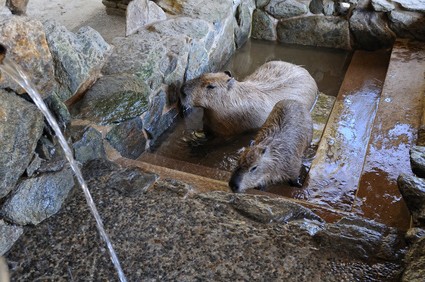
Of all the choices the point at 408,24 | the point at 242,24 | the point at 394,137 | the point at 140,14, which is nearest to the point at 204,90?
the point at 140,14

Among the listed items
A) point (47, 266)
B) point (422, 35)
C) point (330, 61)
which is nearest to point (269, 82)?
point (330, 61)

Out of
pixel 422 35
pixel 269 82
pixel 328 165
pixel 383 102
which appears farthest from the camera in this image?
pixel 422 35

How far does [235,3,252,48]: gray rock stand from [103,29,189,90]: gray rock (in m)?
1.52

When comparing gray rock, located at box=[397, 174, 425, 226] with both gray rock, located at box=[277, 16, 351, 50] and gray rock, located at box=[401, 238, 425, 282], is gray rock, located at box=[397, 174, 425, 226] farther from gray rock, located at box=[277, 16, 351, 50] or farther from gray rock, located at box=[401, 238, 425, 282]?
gray rock, located at box=[277, 16, 351, 50]

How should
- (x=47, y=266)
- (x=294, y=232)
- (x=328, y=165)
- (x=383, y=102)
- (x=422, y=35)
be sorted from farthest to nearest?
(x=422, y=35)
(x=383, y=102)
(x=328, y=165)
(x=294, y=232)
(x=47, y=266)

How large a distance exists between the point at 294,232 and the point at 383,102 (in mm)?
2104

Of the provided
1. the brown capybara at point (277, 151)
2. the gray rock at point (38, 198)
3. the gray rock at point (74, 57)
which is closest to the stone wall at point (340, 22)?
the brown capybara at point (277, 151)

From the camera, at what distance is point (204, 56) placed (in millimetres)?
4738

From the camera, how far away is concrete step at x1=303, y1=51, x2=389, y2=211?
3424mm

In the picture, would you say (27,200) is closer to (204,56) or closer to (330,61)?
(204,56)

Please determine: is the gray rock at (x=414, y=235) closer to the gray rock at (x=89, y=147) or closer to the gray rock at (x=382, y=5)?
the gray rock at (x=89, y=147)

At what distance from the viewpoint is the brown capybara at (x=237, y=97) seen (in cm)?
419

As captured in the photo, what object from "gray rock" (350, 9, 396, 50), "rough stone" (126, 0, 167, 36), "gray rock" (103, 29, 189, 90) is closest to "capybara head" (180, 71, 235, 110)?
"gray rock" (103, 29, 189, 90)

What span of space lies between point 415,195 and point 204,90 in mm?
2152
